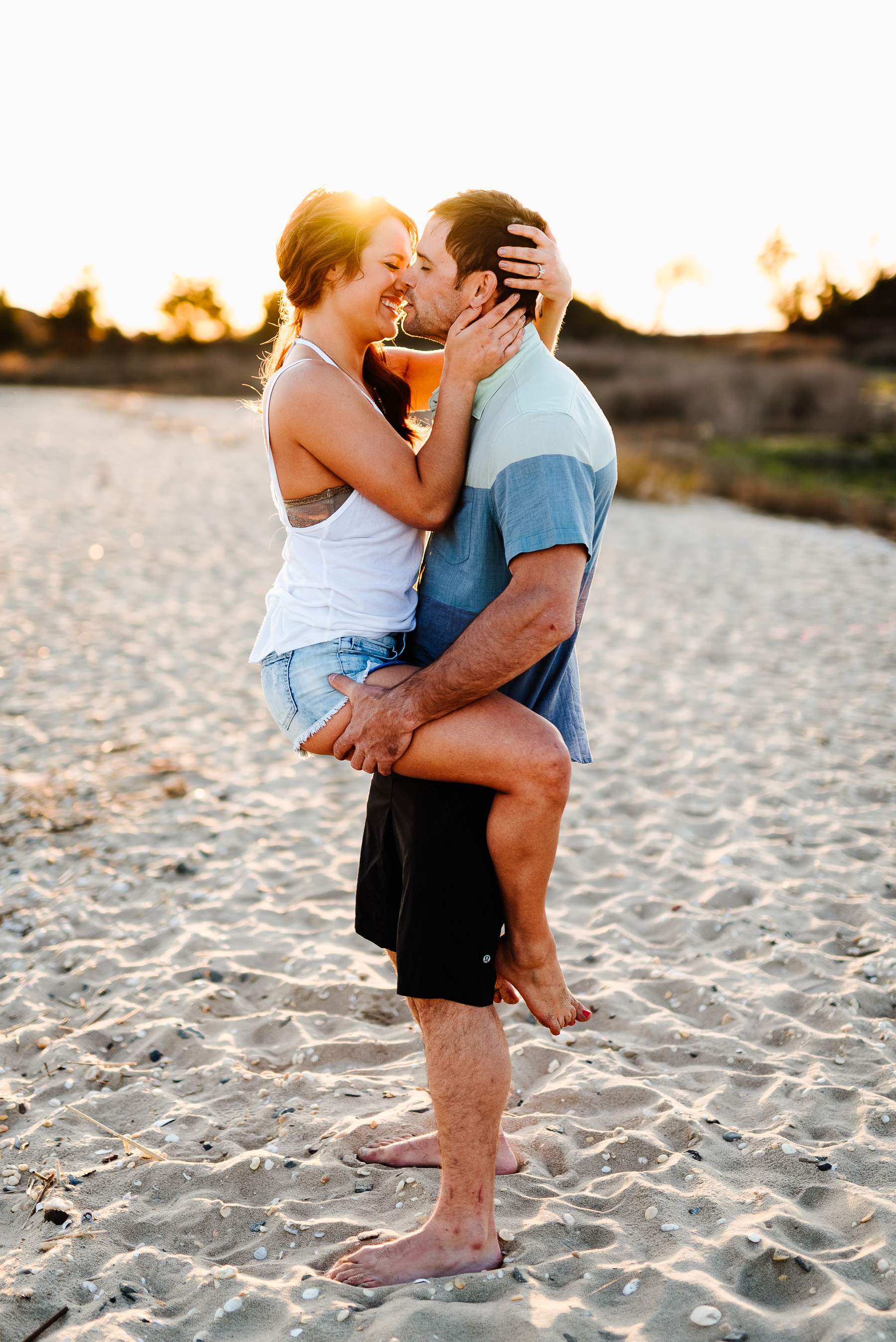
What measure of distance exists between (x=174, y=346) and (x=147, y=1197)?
56465 millimetres

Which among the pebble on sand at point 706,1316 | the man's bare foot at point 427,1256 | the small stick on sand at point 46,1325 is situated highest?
the pebble on sand at point 706,1316

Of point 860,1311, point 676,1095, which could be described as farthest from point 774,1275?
point 676,1095

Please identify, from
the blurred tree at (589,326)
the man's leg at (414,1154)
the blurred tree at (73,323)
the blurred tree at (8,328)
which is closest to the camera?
the man's leg at (414,1154)

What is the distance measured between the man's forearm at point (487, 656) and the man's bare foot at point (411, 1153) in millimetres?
1330

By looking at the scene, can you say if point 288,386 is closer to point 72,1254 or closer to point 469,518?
point 469,518

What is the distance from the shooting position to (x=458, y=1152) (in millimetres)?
2293

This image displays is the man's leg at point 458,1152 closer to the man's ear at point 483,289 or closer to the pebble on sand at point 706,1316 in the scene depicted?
the pebble on sand at point 706,1316

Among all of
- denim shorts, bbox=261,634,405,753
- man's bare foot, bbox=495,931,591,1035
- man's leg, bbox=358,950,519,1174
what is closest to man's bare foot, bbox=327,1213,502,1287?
man's leg, bbox=358,950,519,1174

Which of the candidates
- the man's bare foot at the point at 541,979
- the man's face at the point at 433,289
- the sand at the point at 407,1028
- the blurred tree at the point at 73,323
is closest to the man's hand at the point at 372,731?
the man's bare foot at the point at 541,979

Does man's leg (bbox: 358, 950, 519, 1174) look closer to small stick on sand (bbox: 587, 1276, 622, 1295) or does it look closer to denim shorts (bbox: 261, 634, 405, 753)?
small stick on sand (bbox: 587, 1276, 622, 1295)

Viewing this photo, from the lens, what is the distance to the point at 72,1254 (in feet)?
7.68

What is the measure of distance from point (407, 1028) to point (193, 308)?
67.2 metres

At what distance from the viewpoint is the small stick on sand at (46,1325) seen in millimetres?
2092

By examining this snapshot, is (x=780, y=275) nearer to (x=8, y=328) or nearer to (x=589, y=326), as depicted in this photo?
(x=589, y=326)
